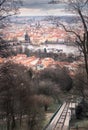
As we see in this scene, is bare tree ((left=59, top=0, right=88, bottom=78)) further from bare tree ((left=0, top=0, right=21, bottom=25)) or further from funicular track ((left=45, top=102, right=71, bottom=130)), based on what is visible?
funicular track ((left=45, top=102, right=71, bottom=130))

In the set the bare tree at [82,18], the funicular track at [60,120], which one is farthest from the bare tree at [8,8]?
the funicular track at [60,120]

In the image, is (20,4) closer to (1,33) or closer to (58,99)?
(1,33)

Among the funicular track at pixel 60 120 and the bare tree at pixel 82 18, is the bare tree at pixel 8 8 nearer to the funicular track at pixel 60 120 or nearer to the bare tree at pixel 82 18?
the bare tree at pixel 82 18

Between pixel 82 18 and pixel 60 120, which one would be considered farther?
pixel 60 120

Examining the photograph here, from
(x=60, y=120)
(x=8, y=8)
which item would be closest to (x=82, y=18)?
(x=8, y=8)

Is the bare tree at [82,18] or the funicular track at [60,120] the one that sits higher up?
the bare tree at [82,18]

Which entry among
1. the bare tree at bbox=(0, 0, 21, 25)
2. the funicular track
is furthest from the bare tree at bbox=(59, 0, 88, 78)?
the funicular track

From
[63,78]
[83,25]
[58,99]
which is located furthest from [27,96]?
[63,78]

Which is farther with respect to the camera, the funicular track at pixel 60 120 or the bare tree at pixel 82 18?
the funicular track at pixel 60 120

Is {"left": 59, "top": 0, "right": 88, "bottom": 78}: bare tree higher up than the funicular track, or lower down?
higher up

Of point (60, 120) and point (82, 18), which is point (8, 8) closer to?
point (82, 18)

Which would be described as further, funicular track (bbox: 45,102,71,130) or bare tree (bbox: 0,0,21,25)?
funicular track (bbox: 45,102,71,130)

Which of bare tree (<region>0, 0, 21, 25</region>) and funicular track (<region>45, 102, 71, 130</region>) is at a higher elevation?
bare tree (<region>0, 0, 21, 25</region>)
